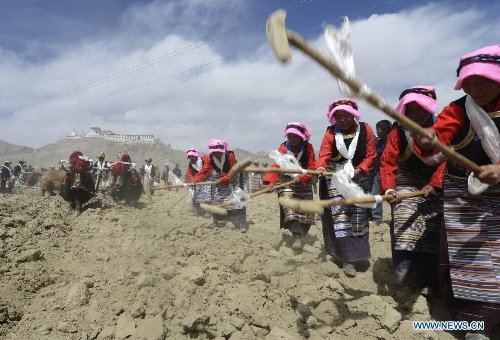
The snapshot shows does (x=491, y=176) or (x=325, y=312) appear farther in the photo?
(x=325, y=312)

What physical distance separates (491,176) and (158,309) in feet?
7.75

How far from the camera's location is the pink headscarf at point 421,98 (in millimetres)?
2633

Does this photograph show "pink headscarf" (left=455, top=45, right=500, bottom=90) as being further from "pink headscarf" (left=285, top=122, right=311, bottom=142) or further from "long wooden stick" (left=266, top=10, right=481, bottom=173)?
"pink headscarf" (left=285, top=122, right=311, bottom=142)

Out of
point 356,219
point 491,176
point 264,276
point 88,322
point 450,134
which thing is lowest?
point 88,322

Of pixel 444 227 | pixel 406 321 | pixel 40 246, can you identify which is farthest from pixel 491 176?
pixel 40 246

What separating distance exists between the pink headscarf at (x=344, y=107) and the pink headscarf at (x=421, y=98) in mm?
642

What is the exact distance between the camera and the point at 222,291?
2924 millimetres

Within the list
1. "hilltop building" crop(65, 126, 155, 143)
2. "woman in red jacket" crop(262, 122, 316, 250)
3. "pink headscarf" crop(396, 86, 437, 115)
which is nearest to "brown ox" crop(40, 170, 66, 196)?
"woman in red jacket" crop(262, 122, 316, 250)

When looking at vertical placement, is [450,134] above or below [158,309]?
above

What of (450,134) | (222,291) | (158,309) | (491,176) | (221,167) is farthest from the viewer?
(221,167)

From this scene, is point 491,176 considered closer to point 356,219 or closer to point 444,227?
point 444,227

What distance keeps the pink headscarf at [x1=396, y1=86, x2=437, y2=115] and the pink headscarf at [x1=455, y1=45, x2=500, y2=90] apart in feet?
2.06

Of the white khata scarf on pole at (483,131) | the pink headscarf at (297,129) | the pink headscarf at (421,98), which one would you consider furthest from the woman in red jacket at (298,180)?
the white khata scarf on pole at (483,131)

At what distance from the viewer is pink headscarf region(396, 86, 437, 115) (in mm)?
2633
